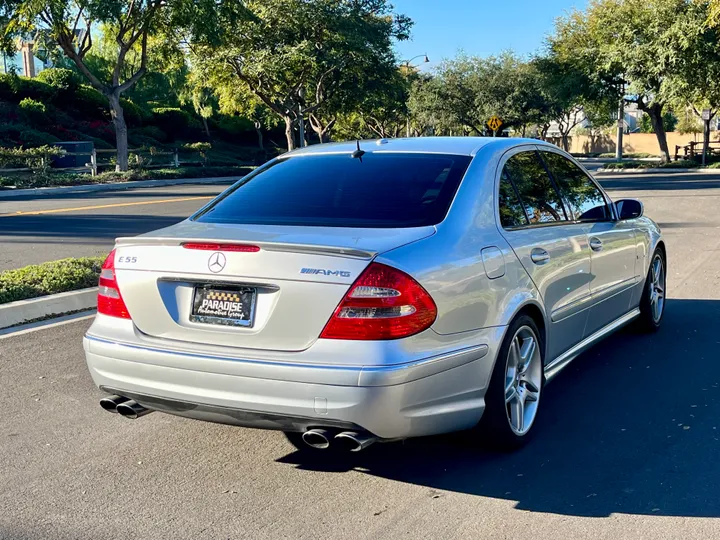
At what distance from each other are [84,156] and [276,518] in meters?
32.2

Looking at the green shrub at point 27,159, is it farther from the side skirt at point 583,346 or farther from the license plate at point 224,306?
the license plate at point 224,306

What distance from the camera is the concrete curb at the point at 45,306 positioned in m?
7.13

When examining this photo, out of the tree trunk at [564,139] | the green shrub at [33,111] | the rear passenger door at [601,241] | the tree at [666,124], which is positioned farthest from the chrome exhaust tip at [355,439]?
the tree at [666,124]

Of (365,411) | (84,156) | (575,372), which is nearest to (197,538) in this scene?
(365,411)

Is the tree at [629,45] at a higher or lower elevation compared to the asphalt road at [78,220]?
higher

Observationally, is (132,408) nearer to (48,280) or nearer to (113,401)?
(113,401)

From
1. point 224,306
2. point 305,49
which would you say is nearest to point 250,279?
point 224,306

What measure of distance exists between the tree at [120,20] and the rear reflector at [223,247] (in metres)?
25.5

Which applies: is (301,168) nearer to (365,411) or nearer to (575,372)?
(365,411)

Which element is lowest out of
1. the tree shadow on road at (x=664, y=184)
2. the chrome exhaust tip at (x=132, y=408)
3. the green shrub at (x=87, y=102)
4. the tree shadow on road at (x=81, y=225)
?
the chrome exhaust tip at (x=132, y=408)

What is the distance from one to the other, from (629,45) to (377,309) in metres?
39.4

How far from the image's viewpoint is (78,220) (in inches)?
632

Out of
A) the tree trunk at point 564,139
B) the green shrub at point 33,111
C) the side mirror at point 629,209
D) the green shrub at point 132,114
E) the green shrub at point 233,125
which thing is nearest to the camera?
the side mirror at point 629,209

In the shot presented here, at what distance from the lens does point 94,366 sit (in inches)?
162
